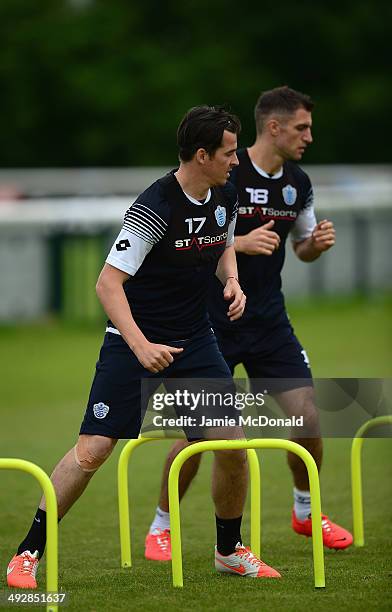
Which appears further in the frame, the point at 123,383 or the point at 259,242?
the point at 259,242

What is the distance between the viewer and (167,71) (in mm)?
39562

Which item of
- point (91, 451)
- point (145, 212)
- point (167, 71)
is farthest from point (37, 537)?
point (167, 71)

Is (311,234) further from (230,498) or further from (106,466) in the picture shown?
(106,466)

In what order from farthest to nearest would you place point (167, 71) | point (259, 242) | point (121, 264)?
1. point (167, 71)
2. point (259, 242)
3. point (121, 264)

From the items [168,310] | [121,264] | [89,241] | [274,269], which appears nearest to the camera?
[121,264]

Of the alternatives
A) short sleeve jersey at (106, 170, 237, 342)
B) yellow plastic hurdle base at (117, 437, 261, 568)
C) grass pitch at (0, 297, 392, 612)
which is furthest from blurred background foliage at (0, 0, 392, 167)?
short sleeve jersey at (106, 170, 237, 342)

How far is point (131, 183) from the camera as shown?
30125mm

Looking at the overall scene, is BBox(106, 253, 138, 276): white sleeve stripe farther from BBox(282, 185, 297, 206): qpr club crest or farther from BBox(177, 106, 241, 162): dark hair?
BBox(282, 185, 297, 206): qpr club crest

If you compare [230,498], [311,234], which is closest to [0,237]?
[311,234]

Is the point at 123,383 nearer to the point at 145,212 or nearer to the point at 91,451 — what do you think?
the point at 91,451

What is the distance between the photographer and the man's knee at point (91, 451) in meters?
6.58

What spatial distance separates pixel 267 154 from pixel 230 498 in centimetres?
240

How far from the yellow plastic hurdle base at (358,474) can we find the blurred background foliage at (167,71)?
103ft

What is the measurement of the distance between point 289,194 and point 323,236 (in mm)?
361
